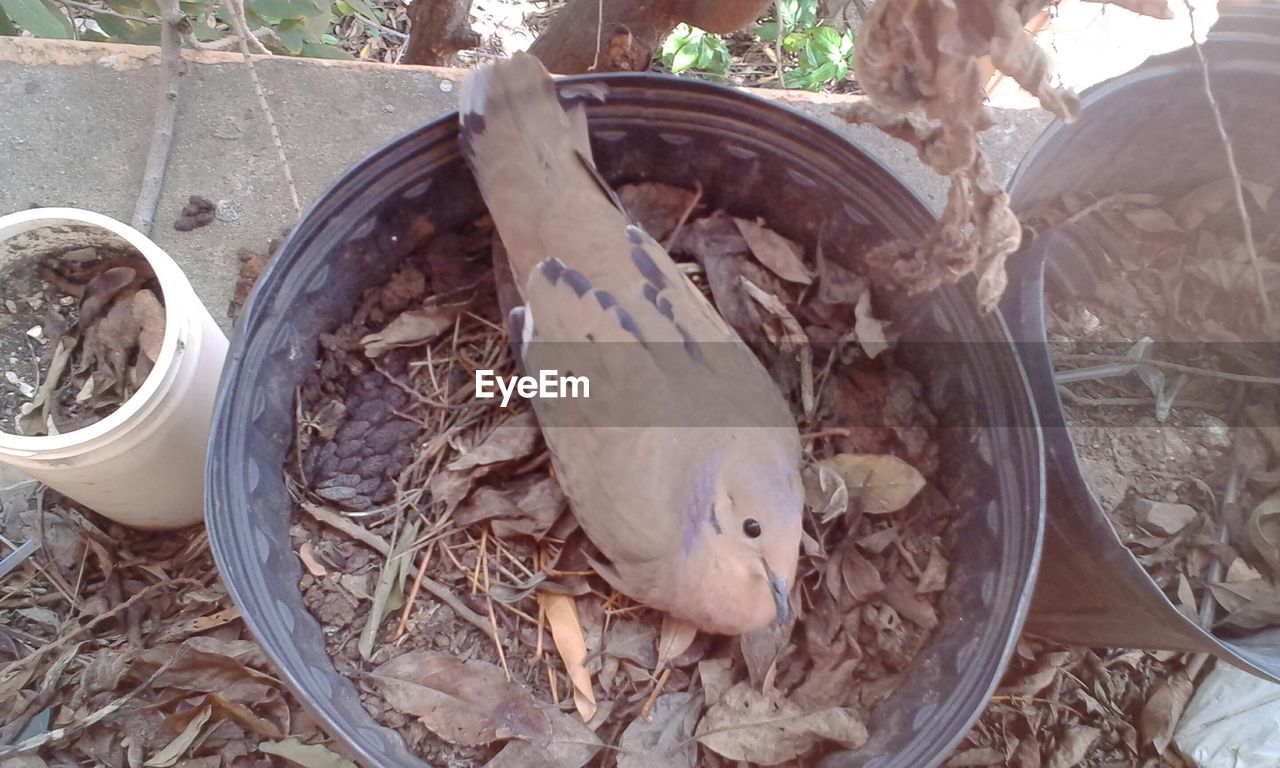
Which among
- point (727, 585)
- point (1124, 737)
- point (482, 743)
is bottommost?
point (1124, 737)

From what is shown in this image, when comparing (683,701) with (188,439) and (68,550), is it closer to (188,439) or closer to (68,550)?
(188,439)

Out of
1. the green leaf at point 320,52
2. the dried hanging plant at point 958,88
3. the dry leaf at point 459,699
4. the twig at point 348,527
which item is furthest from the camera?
the green leaf at point 320,52

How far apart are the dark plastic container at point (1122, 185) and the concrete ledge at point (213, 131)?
34 centimetres

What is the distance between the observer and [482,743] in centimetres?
104

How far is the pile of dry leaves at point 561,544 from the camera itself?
1.06 m

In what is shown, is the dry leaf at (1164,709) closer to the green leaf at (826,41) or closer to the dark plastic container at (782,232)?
the dark plastic container at (782,232)

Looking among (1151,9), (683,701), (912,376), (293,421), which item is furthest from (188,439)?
(1151,9)

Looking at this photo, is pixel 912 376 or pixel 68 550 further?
pixel 68 550

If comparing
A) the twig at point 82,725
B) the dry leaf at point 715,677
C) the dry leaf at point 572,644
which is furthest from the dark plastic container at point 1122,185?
the twig at point 82,725

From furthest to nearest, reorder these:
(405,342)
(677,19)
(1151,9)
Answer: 1. (677,19)
2. (405,342)
3. (1151,9)

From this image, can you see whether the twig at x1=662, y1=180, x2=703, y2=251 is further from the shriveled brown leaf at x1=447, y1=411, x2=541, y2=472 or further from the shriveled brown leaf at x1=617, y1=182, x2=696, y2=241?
the shriveled brown leaf at x1=447, y1=411, x2=541, y2=472

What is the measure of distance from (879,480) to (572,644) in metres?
0.47

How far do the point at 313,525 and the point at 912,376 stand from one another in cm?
85

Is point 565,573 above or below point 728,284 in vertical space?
below
